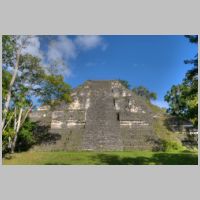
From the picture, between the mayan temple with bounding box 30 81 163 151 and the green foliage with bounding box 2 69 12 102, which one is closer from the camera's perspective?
the green foliage with bounding box 2 69 12 102

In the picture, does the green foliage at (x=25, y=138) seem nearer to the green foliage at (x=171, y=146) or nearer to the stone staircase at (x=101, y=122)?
the stone staircase at (x=101, y=122)

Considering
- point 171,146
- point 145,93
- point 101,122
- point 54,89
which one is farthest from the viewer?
point 145,93

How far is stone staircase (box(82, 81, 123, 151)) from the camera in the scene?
22266 mm

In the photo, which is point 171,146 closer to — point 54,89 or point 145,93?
point 54,89

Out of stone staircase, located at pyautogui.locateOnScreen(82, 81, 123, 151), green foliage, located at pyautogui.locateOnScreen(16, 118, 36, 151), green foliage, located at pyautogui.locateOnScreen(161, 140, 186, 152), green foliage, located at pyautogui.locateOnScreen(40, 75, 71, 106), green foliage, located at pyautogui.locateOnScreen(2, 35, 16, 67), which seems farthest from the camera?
stone staircase, located at pyautogui.locateOnScreen(82, 81, 123, 151)

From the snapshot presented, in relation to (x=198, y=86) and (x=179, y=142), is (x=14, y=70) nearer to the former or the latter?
(x=198, y=86)

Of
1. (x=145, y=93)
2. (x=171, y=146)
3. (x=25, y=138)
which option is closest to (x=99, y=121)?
(x=171, y=146)

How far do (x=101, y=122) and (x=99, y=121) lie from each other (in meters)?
0.27

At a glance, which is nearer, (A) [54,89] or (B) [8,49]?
(B) [8,49]

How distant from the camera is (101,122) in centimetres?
2630

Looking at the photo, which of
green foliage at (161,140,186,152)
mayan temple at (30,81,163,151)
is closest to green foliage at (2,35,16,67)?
mayan temple at (30,81,163,151)

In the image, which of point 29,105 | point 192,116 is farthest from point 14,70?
point 192,116

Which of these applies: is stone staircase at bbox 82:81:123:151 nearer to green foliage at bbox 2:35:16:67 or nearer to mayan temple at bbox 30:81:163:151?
mayan temple at bbox 30:81:163:151

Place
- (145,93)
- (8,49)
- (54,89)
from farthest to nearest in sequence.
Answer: (145,93) < (54,89) < (8,49)
